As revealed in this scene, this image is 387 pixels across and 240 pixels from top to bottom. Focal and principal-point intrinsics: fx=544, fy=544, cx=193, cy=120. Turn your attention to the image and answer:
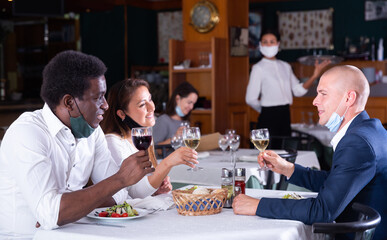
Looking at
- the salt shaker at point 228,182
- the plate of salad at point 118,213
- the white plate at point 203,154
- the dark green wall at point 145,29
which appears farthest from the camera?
the dark green wall at point 145,29

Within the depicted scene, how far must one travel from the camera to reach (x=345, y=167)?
2049 mm

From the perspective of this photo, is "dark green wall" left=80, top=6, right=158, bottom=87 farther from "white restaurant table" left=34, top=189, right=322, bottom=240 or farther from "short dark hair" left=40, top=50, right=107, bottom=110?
"white restaurant table" left=34, top=189, right=322, bottom=240

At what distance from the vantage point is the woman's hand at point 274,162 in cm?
253

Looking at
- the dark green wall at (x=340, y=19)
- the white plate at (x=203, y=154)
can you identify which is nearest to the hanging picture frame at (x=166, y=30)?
the dark green wall at (x=340, y=19)

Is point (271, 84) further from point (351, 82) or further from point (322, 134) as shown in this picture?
point (351, 82)

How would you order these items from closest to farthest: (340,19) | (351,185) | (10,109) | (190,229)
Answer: (190,229)
(351,185)
(10,109)
(340,19)

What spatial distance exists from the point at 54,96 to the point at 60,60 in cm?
14

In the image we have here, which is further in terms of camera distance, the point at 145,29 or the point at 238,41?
the point at 145,29

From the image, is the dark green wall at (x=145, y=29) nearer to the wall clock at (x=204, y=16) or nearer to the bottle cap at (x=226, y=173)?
the wall clock at (x=204, y=16)

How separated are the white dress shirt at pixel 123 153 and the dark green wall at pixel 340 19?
817 cm

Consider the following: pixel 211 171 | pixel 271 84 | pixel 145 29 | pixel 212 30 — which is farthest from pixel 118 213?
pixel 145 29

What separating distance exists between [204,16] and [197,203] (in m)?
5.88

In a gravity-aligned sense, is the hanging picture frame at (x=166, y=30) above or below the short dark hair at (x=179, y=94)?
above

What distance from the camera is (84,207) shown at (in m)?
1.92
